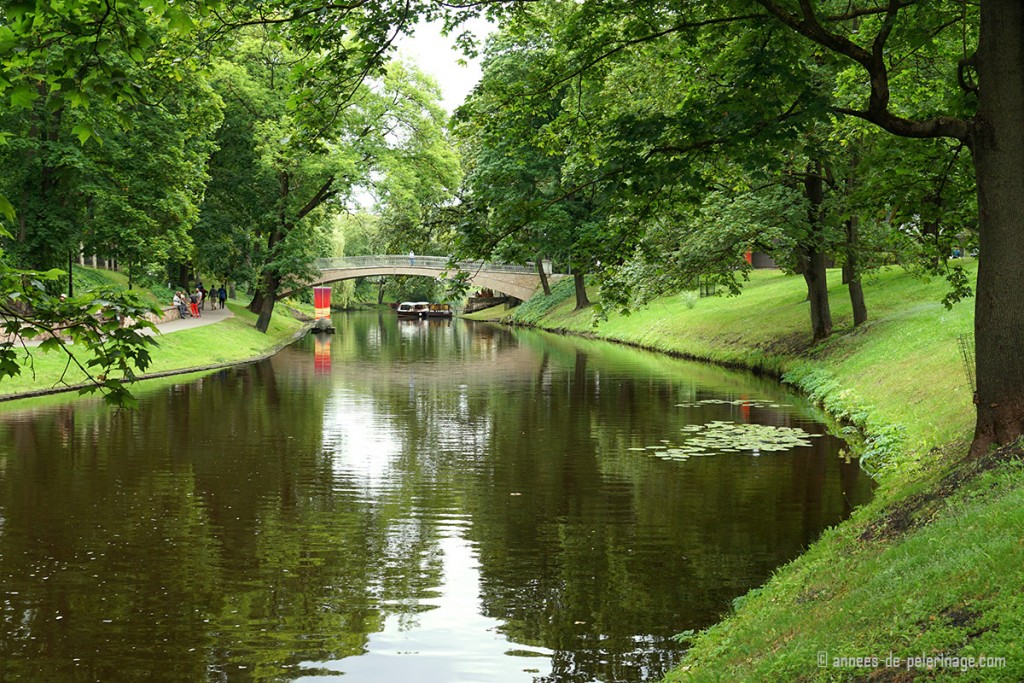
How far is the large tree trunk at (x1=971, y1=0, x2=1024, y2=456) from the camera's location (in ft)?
32.1

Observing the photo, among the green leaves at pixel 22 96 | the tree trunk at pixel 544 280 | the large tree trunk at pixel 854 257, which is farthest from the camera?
the tree trunk at pixel 544 280

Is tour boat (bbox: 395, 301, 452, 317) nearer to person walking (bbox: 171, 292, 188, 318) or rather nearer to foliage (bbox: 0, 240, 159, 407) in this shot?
person walking (bbox: 171, 292, 188, 318)

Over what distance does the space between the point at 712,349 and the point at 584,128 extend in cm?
2423

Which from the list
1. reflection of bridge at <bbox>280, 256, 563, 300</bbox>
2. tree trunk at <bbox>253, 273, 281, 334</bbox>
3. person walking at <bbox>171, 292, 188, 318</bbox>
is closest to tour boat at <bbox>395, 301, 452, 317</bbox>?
reflection of bridge at <bbox>280, 256, 563, 300</bbox>

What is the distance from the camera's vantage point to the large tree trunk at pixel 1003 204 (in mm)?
9773

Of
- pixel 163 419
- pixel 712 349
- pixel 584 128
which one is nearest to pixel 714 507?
pixel 584 128

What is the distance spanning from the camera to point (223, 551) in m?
11.6

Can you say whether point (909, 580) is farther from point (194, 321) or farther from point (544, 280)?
point (544, 280)

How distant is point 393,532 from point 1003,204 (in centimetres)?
803

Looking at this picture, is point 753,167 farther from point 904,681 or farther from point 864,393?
point 864,393

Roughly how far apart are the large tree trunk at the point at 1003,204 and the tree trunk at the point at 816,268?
17851mm

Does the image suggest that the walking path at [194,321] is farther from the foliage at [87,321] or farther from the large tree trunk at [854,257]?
the foliage at [87,321]

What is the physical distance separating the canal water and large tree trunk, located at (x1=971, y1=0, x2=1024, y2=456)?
306 cm

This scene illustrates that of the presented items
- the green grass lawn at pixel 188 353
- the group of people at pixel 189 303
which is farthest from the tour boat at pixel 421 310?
the group of people at pixel 189 303
